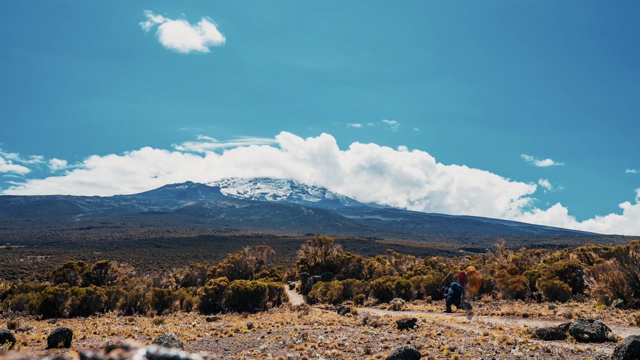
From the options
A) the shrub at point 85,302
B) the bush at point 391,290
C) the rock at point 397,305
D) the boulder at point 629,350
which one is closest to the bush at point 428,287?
the bush at point 391,290

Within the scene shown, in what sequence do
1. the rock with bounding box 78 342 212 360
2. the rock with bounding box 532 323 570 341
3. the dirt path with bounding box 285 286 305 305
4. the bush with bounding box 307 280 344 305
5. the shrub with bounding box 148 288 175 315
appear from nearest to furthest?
the rock with bounding box 78 342 212 360, the rock with bounding box 532 323 570 341, the shrub with bounding box 148 288 175 315, the bush with bounding box 307 280 344 305, the dirt path with bounding box 285 286 305 305

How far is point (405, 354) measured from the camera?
11.9m

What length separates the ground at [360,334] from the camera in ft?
42.4

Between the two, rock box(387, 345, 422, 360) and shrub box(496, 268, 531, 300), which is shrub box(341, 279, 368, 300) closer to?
shrub box(496, 268, 531, 300)

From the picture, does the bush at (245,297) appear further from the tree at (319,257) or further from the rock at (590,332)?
the rock at (590,332)

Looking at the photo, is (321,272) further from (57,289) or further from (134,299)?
(57,289)

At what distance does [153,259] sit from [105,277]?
A: 131ft

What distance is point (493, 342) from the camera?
13.5m

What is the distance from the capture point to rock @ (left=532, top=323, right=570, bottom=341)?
13906 mm

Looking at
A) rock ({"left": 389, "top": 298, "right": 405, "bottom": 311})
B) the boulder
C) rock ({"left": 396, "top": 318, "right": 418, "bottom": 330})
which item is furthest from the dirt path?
the boulder

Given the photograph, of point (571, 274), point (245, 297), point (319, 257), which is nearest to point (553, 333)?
point (571, 274)

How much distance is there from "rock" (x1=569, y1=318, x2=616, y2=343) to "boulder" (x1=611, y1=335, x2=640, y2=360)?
3247mm

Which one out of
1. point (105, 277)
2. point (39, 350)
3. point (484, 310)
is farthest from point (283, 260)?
point (39, 350)

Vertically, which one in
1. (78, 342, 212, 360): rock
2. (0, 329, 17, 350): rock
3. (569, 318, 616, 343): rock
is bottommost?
(0, 329, 17, 350): rock
